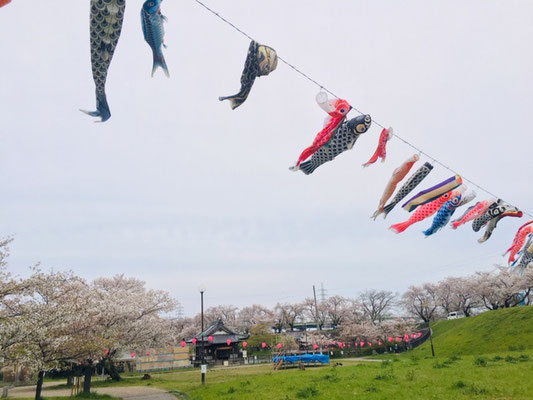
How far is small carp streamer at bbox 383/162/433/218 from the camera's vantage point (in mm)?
9172

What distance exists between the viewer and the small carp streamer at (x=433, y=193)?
9766 millimetres

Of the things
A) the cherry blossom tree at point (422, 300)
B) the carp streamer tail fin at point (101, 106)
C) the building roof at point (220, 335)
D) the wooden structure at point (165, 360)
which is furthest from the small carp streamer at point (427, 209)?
the cherry blossom tree at point (422, 300)

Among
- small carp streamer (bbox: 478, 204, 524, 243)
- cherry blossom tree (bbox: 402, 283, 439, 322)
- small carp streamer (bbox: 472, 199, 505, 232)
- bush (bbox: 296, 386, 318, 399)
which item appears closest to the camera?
bush (bbox: 296, 386, 318, 399)

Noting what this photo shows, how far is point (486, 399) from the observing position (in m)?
7.93

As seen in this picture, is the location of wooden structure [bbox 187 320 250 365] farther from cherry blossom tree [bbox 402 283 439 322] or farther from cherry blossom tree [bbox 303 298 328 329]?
cherry blossom tree [bbox 402 283 439 322]

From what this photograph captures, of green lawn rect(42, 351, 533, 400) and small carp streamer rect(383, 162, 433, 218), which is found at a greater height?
small carp streamer rect(383, 162, 433, 218)

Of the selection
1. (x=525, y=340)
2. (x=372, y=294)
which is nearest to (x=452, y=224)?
(x=525, y=340)

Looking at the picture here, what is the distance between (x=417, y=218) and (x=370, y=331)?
39412 millimetres

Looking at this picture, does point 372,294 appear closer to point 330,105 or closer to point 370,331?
point 370,331

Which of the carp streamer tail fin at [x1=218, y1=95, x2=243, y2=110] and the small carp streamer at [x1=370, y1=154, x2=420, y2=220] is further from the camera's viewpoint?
the small carp streamer at [x1=370, y1=154, x2=420, y2=220]

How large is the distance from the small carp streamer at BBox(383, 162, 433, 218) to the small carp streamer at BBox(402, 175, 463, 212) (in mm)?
578

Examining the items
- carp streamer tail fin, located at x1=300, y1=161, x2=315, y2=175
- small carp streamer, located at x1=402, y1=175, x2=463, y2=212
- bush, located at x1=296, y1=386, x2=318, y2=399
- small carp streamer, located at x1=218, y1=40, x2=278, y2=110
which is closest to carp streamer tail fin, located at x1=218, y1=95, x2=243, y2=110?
small carp streamer, located at x1=218, y1=40, x2=278, y2=110

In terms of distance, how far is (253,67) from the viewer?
20.2 feet

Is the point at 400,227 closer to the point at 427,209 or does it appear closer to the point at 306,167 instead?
the point at 427,209
